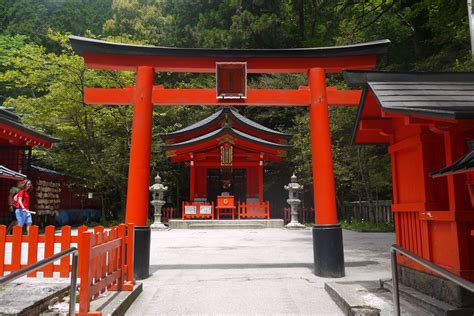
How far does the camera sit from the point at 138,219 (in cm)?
691

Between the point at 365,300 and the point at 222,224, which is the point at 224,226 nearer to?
the point at 222,224

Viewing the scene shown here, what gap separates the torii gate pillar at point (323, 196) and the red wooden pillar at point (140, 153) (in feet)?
10.8

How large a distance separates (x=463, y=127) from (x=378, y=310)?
233cm

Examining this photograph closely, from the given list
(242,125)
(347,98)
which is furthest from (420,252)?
(242,125)

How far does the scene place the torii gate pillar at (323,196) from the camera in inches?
270

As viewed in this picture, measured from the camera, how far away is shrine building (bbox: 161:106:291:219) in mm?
20141

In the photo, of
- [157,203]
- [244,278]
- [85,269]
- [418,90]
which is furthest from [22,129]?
[418,90]

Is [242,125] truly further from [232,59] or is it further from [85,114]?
[232,59]

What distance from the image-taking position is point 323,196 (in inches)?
283

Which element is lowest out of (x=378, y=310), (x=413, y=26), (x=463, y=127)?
(x=378, y=310)

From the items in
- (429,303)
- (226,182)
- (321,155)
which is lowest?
(429,303)

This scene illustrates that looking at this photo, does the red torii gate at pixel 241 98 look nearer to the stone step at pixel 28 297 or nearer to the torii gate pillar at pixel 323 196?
the torii gate pillar at pixel 323 196

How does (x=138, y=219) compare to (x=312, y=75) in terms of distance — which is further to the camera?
(x=312, y=75)

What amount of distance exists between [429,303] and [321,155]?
11.8 feet
